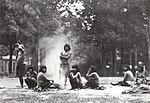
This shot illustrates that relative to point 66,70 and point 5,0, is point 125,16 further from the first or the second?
point 66,70

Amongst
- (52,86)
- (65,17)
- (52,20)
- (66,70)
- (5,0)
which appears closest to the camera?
(52,86)

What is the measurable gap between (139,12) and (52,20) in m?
14.0

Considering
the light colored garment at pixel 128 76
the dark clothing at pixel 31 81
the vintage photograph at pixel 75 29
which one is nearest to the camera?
the dark clothing at pixel 31 81

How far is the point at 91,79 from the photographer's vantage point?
1630 cm

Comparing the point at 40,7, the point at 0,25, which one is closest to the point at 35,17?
the point at 40,7

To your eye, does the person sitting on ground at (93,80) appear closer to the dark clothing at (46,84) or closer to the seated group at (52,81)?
the seated group at (52,81)

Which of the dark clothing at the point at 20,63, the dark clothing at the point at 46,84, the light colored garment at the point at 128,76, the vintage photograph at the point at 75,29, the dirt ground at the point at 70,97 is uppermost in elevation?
the vintage photograph at the point at 75,29

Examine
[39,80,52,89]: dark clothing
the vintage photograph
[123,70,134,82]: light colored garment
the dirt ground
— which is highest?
the vintage photograph

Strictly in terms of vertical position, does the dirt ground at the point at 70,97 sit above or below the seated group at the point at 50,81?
below

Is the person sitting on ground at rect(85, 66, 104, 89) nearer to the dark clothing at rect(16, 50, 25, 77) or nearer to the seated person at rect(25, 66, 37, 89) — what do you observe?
the seated person at rect(25, 66, 37, 89)

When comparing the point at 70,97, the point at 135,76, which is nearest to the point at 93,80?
the point at 135,76

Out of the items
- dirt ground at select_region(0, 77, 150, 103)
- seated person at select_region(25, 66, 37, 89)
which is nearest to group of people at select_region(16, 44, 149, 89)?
seated person at select_region(25, 66, 37, 89)

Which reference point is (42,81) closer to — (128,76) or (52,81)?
(52,81)

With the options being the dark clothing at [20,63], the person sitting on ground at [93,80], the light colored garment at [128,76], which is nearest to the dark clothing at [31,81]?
the dark clothing at [20,63]
